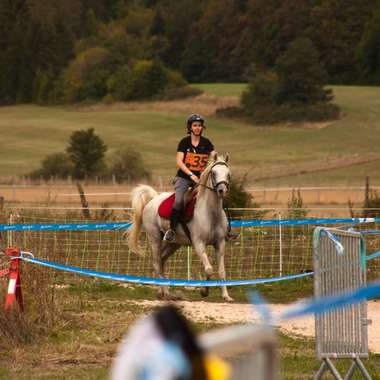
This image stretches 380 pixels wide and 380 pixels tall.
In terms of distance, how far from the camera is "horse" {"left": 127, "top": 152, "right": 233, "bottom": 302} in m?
15.0

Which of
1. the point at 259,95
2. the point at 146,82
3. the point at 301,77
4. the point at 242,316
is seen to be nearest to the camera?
the point at 242,316

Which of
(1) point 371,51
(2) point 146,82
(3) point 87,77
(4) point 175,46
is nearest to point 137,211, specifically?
(2) point 146,82

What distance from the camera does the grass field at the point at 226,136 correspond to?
226 feet

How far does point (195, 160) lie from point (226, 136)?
75533 mm

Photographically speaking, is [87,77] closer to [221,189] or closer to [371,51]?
[371,51]

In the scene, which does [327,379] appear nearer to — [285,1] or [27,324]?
[27,324]

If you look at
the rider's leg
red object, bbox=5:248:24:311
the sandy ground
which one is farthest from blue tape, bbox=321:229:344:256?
the rider's leg

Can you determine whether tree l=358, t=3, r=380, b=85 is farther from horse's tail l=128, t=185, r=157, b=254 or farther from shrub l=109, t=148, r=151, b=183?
horse's tail l=128, t=185, r=157, b=254

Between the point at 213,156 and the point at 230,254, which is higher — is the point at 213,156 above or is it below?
above

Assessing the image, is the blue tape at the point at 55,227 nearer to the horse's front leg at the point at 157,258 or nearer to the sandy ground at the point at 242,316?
the horse's front leg at the point at 157,258

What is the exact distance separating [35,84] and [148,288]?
103491 mm

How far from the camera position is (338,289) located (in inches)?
284

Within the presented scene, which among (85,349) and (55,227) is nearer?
(85,349)

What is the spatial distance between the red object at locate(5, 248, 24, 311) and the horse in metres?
4.51
